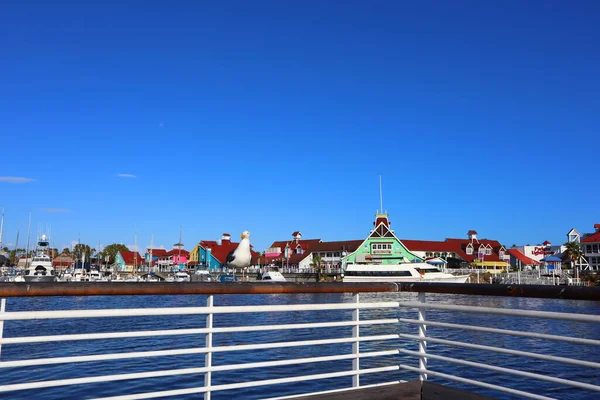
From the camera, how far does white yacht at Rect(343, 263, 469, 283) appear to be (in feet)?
149

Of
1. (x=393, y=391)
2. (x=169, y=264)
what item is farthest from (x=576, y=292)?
(x=169, y=264)

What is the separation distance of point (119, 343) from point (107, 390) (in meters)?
4.77

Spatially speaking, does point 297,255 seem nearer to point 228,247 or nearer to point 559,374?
point 228,247

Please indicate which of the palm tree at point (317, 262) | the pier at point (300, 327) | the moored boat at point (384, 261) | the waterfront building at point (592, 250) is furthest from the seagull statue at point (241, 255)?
the waterfront building at point (592, 250)

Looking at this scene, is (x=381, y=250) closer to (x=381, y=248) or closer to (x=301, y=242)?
(x=381, y=248)

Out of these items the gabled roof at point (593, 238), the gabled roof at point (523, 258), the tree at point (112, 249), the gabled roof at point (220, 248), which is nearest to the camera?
the gabled roof at point (593, 238)

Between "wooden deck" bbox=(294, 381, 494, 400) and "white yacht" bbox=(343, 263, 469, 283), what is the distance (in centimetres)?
4157

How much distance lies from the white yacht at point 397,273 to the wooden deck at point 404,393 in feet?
136

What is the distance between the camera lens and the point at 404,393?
12.0 feet

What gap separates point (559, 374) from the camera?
9.10 m

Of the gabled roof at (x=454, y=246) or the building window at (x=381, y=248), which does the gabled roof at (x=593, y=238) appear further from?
the building window at (x=381, y=248)

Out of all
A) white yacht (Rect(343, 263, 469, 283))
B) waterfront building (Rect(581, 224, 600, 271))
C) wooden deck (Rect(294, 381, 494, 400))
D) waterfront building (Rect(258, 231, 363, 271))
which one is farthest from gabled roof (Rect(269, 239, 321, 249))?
wooden deck (Rect(294, 381, 494, 400))

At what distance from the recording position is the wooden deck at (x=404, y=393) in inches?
136

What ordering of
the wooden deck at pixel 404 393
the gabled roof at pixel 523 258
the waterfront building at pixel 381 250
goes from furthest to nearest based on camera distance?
the gabled roof at pixel 523 258 → the waterfront building at pixel 381 250 → the wooden deck at pixel 404 393
